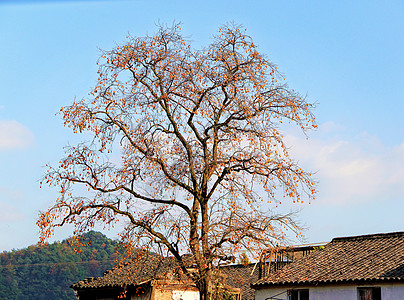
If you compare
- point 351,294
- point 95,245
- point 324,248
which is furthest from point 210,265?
point 95,245

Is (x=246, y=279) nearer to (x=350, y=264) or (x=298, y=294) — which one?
(x=298, y=294)

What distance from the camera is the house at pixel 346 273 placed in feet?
74.0

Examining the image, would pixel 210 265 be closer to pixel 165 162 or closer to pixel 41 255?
pixel 165 162

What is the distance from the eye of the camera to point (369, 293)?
2291 centimetres

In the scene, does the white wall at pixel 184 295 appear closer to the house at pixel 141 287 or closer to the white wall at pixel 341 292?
the house at pixel 141 287

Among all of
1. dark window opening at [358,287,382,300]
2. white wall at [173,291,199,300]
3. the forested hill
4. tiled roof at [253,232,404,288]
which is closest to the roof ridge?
tiled roof at [253,232,404,288]

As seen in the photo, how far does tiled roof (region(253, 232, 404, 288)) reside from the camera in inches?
908

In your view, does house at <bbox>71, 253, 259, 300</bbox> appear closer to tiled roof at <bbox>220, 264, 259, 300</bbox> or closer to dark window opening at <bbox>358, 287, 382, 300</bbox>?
tiled roof at <bbox>220, 264, 259, 300</bbox>

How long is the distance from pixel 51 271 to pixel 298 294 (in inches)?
2640

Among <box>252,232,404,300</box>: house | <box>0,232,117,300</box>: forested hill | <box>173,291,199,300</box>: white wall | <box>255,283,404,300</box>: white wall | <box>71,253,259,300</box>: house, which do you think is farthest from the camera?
<box>0,232,117,300</box>: forested hill

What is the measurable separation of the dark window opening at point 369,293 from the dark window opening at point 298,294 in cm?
Answer: 273

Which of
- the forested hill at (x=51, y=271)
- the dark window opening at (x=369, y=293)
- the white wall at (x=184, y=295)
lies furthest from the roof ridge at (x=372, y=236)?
the forested hill at (x=51, y=271)

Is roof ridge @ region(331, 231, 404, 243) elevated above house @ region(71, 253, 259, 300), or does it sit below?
above

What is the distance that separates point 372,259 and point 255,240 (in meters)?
8.82
